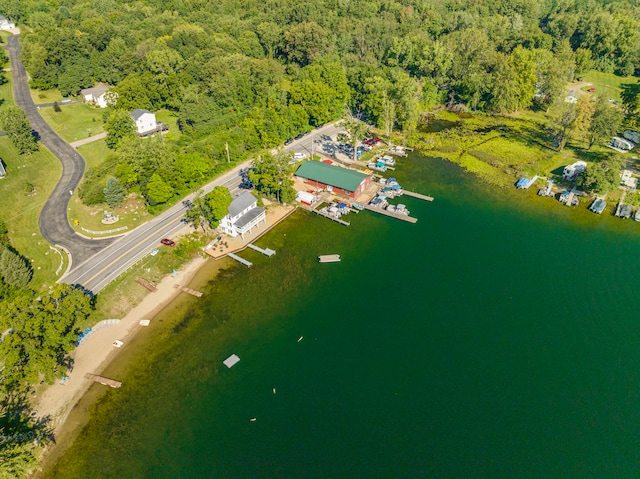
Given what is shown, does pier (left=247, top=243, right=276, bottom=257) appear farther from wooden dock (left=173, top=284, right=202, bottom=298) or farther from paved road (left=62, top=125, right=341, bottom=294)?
paved road (left=62, top=125, right=341, bottom=294)

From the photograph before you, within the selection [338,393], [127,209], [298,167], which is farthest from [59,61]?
[338,393]

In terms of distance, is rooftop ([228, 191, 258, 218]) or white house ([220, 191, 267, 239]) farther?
white house ([220, 191, 267, 239])

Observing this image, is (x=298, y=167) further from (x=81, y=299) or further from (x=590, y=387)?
(x=590, y=387)

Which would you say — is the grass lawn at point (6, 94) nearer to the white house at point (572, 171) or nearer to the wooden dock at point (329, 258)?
the wooden dock at point (329, 258)

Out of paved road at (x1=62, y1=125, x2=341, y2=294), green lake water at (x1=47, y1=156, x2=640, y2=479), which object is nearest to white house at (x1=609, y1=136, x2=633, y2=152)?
green lake water at (x1=47, y1=156, x2=640, y2=479)

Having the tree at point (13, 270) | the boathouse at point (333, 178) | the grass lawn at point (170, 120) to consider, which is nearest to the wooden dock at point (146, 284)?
the tree at point (13, 270)
